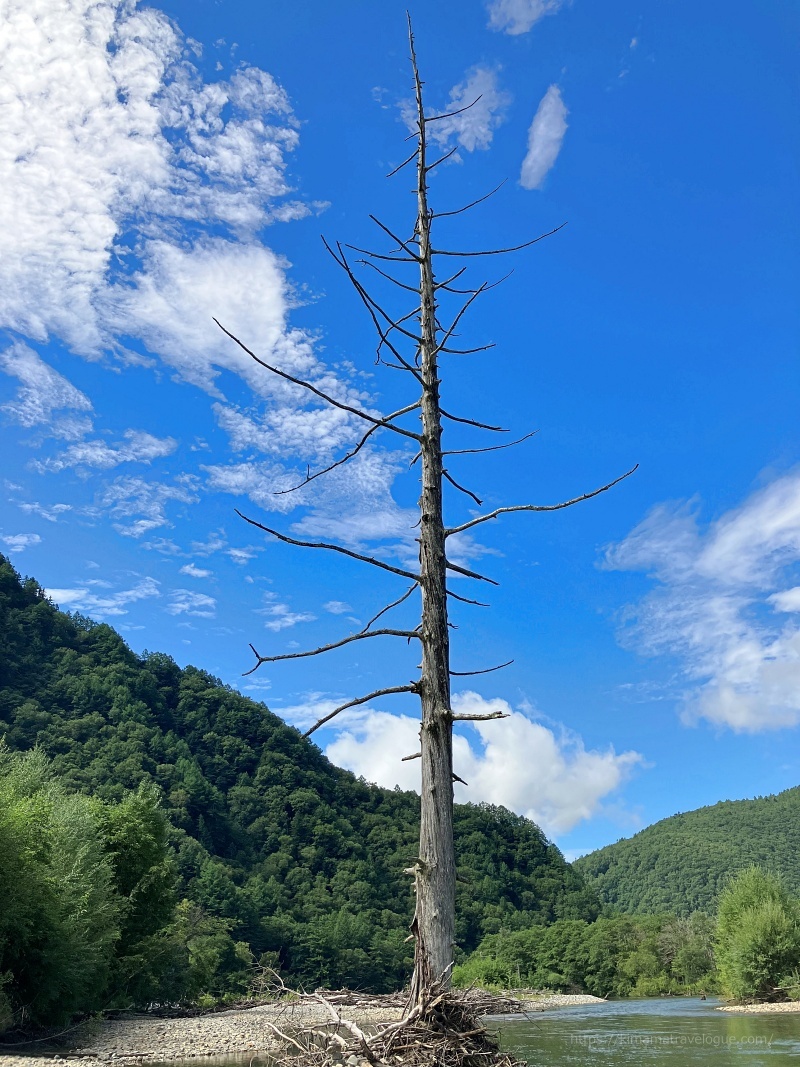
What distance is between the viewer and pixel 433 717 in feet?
14.9

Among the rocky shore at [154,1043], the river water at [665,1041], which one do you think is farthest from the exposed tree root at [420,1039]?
the river water at [665,1041]

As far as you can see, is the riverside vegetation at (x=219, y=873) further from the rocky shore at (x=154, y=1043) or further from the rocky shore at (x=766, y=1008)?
the rocky shore at (x=766, y=1008)

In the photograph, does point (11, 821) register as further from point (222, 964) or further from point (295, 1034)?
point (222, 964)

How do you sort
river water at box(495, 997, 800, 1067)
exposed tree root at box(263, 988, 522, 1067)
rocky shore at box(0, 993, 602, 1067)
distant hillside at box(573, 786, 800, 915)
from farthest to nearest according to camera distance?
1. distant hillside at box(573, 786, 800, 915)
2. river water at box(495, 997, 800, 1067)
3. rocky shore at box(0, 993, 602, 1067)
4. exposed tree root at box(263, 988, 522, 1067)

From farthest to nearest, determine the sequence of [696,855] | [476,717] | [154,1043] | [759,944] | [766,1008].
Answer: [696,855] → [759,944] → [766,1008] → [154,1043] → [476,717]

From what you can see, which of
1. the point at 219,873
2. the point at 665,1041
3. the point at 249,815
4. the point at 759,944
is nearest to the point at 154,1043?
the point at 665,1041

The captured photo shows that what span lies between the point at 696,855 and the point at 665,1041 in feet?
394

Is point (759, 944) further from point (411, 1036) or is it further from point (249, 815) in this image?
point (249, 815)

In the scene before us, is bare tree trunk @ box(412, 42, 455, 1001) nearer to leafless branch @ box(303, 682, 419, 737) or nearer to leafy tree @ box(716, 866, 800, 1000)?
leafless branch @ box(303, 682, 419, 737)

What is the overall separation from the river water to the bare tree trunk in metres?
16.9

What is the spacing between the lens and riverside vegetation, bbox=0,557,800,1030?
79.1 feet

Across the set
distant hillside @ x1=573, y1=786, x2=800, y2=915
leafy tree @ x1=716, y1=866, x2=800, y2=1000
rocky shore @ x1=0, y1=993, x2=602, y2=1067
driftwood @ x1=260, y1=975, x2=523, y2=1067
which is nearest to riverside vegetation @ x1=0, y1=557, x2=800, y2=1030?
leafy tree @ x1=716, y1=866, x2=800, y2=1000

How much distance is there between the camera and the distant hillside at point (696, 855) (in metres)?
120

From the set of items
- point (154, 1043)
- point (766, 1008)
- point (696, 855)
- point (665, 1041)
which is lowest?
point (766, 1008)
